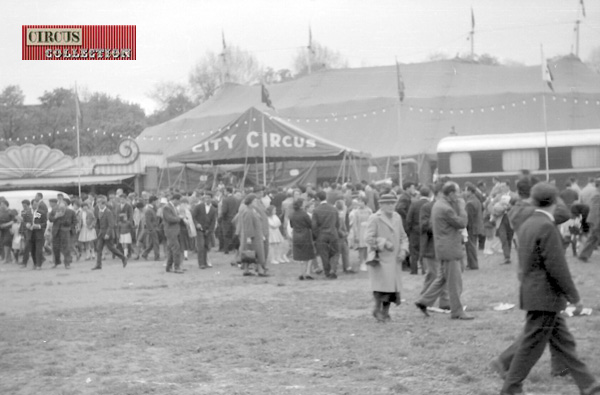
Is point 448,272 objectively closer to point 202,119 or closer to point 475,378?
point 475,378

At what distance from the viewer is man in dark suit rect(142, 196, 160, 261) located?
760 inches

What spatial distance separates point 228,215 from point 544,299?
1470cm

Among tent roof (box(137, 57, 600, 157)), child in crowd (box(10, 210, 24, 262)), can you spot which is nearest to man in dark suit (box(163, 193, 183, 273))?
child in crowd (box(10, 210, 24, 262))

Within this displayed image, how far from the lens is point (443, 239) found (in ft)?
30.6

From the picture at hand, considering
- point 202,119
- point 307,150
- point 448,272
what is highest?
point 202,119

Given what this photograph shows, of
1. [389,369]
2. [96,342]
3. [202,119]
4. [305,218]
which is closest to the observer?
[389,369]

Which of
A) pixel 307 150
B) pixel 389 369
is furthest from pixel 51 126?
pixel 389 369

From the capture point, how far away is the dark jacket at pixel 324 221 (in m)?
14.6

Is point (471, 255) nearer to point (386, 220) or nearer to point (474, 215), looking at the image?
point (474, 215)

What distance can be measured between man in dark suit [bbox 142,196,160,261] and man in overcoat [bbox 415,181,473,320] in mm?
11183

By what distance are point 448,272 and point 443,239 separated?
0.42 metres

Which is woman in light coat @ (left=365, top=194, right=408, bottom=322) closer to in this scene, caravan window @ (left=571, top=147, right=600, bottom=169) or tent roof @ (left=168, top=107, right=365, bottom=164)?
tent roof @ (left=168, top=107, right=365, bottom=164)

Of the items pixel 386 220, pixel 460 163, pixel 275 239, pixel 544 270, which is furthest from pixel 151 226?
pixel 544 270

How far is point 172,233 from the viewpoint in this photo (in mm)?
16219
